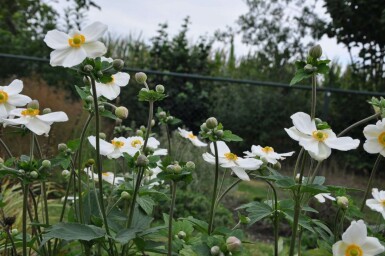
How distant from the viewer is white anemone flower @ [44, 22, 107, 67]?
978mm

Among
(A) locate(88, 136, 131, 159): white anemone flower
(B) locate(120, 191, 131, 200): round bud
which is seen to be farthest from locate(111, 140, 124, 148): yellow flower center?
(B) locate(120, 191, 131, 200): round bud

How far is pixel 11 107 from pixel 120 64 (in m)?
0.35

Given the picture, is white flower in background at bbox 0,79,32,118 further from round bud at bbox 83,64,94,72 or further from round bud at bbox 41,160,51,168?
round bud at bbox 83,64,94,72

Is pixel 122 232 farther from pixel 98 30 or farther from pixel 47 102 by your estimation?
pixel 47 102

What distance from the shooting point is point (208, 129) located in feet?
3.59

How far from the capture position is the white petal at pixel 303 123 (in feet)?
3.46

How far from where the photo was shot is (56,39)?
1.04 metres

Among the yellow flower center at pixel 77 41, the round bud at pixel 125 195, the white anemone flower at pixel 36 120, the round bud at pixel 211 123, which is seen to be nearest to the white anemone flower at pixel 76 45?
the yellow flower center at pixel 77 41

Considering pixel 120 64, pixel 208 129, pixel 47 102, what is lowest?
pixel 47 102

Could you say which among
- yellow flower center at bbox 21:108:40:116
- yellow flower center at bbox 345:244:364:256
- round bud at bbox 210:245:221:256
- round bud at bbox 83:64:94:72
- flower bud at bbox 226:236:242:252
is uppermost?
round bud at bbox 83:64:94:72

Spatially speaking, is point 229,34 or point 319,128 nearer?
point 319,128

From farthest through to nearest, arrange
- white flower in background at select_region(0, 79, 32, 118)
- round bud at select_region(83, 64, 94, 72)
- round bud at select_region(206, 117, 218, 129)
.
Result: white flower in background at select_region(0, 79, 32, 118) → round bud at select_region(206, 117, 218, 129) → round bud at select_region(83, 64, 94, 72)

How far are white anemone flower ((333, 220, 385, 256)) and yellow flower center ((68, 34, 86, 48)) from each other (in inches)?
24.2

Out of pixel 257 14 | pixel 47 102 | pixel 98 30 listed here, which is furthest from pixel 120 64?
pixel 257 14
